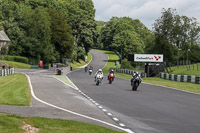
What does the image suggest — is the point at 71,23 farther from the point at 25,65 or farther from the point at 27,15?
the point at 25,65

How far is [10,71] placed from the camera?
167 feet

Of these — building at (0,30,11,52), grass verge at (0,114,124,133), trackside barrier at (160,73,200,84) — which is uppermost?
building at (0,30,11,52)

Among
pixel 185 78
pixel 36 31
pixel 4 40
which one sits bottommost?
pixel 185 78

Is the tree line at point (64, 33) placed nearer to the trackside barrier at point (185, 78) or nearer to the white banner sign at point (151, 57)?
the white banner sign at point (151, 57)

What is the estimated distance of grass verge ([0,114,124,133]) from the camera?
857 centimetres

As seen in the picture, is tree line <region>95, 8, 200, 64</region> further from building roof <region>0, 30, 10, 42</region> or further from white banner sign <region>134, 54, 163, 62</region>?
building roof <region>0, 30, 10, 42</region>

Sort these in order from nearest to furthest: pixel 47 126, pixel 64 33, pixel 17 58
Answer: pixel 47 126 → pixel 17 58 → pixel 64 33

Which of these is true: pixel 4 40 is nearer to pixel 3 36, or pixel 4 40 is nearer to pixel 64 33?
pixel 3 36

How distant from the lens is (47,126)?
9320 mm

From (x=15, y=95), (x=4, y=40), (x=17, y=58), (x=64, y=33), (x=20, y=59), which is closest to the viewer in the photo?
(x=15, y=95)

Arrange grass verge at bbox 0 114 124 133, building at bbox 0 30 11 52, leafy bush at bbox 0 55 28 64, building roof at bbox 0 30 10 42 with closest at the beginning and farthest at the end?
grass verge at bbox 0 114 124 133 → leafy bush at bbox 0 55 28 64 → building roof at bbox 0 30 10 42 → building at bbox 0 30 11 52

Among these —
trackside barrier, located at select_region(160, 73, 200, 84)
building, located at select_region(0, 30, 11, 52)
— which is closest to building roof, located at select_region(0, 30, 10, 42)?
building, located at select_region(0, 30, 11, 52)

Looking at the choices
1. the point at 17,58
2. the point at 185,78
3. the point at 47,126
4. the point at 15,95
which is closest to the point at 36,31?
the point at 17,58

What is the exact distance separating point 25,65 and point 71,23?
36.8 m
